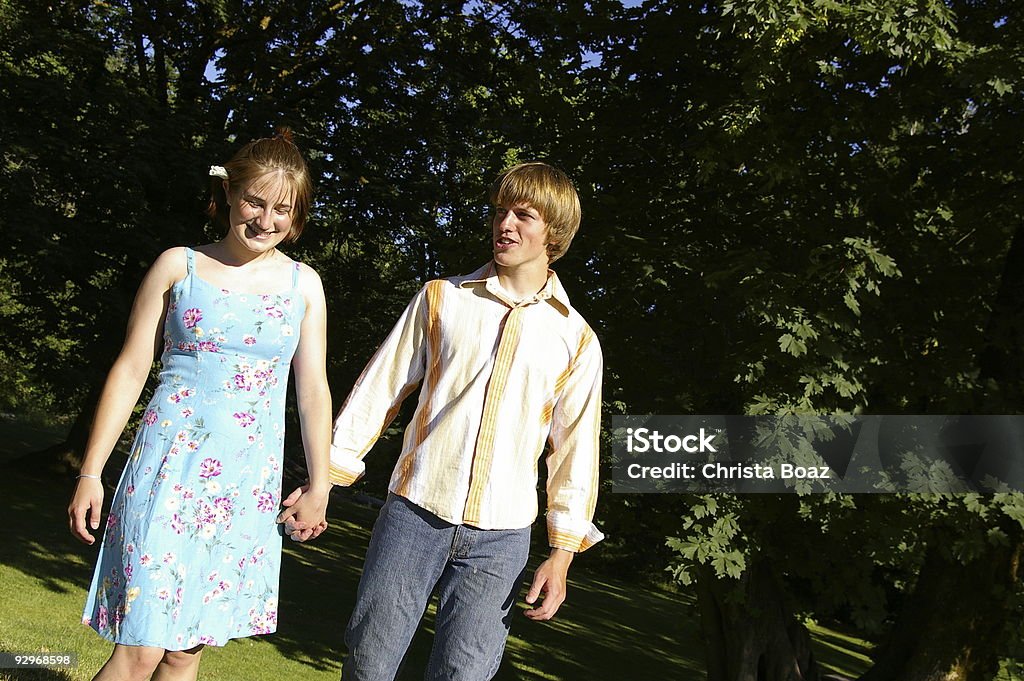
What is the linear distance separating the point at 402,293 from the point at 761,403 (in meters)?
11.6

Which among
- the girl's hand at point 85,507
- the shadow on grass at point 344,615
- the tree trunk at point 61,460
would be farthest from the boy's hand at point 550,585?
the tree trunk at point 61,460

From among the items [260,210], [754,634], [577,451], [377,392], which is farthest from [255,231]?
[754,634]

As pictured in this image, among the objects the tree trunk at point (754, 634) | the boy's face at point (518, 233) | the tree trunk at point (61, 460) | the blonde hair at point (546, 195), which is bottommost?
the tree trunk at point (61, 460)

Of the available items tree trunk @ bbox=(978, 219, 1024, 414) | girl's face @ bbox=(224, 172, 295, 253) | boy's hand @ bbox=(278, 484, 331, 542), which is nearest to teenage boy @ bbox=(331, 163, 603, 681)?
boy's hand @ bbox=(278, 484, 331, 542)

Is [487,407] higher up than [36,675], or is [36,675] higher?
[487,407]

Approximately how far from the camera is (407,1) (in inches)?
669

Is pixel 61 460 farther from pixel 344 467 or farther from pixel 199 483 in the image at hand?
pixel 344 467

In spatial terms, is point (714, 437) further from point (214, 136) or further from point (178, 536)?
point (214, 136)

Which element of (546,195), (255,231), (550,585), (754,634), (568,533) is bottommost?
(754,634)

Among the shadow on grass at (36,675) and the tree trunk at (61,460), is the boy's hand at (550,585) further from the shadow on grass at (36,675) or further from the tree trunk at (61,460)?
the tree trunk at (61,460)

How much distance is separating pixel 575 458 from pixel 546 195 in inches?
31.8

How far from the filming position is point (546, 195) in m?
3.16

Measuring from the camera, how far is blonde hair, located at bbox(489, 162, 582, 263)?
3.16m

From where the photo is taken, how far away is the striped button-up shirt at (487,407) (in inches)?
118
